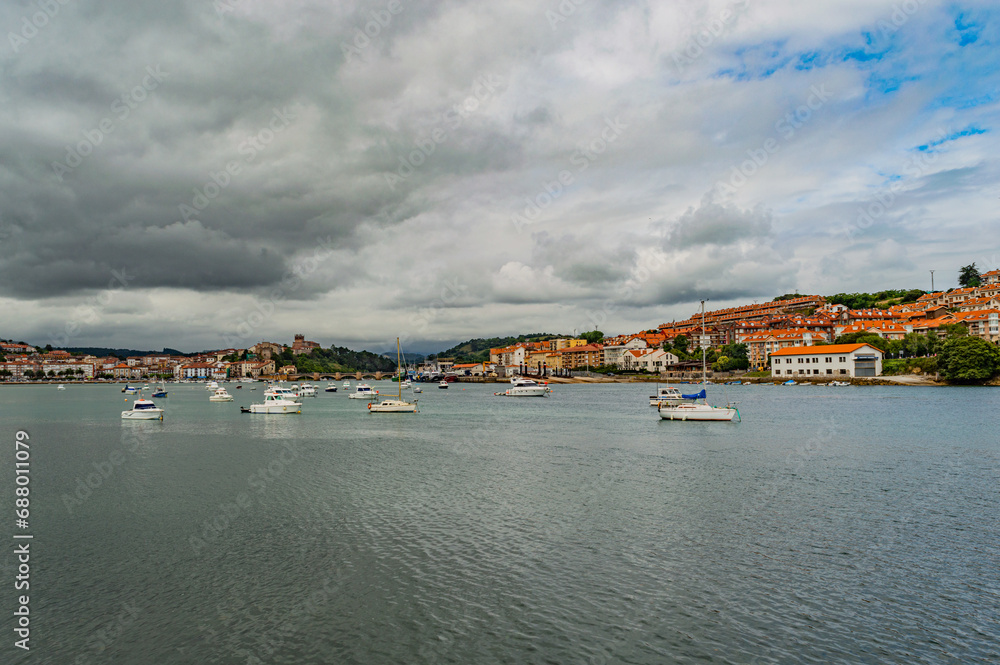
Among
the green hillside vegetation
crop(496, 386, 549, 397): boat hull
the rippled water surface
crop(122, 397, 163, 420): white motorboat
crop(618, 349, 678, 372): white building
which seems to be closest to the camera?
the rippled water surface

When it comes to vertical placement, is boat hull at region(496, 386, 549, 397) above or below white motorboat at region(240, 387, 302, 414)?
below

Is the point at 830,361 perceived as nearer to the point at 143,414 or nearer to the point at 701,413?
the point at 701,413

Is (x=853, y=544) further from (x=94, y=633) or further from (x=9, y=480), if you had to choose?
(x=9, y=480)

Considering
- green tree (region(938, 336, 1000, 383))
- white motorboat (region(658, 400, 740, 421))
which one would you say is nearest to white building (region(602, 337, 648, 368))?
green tree (region(938, 336, 1000, 383))

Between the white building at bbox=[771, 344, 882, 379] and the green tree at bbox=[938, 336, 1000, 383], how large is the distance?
664 inches

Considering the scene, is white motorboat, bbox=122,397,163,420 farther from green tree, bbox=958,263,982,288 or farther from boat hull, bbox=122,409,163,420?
green tree, bbox=958,263,982,288

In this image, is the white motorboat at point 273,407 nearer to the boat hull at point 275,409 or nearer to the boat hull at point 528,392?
the boat hull at point 275,409

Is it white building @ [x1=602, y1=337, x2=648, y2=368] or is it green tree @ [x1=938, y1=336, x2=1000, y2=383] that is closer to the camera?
green tree @ [x1=938, y1=336, x2=1000, y2=383]

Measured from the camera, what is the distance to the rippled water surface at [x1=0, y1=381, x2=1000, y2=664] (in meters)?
10.2

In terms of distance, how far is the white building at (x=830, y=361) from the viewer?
113 meters

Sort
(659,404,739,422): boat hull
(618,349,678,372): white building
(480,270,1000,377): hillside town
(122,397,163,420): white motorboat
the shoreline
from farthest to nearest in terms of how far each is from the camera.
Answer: (618,349,678,372): white building → (480,270,1000,377): hillside town → the shoreline → (122,397,163,420): white motorboat → (659,404,739,422): boat hull

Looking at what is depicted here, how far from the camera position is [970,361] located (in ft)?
302

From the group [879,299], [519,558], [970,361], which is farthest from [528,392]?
[879,299]

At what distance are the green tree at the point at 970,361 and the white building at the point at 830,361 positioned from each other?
16875 millimetres
